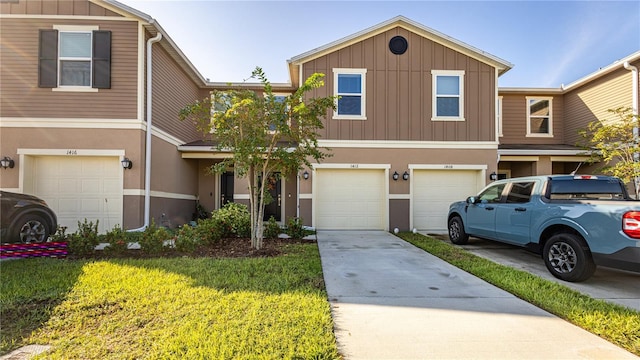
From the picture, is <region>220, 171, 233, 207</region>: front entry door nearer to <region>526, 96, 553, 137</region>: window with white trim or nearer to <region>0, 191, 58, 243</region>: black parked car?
<region>0, 191, 58, 243</region>: black parked car

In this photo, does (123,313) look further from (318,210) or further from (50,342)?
(318,210)

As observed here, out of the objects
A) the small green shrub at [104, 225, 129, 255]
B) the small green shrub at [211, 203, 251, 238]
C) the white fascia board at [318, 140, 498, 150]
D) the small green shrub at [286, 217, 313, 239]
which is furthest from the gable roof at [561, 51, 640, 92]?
the small green shrub at [104, 225, 129, 255]

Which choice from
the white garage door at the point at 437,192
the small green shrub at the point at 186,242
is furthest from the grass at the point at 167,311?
the white garage door at the point at 437,192

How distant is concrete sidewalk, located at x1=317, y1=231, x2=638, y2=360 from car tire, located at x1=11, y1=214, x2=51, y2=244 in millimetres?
6117

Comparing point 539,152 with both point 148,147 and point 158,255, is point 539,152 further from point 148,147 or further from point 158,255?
point 148,147

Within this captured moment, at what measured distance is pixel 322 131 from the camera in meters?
10.4

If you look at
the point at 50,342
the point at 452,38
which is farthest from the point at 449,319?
the point at 452,38

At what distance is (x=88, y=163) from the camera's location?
9.06 metres

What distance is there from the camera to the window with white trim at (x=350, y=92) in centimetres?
1053

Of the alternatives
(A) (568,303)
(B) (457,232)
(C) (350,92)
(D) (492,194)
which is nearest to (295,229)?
(B) (457,232)

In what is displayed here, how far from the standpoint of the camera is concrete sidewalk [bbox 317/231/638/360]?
112 inches

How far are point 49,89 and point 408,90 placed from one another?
34.8 ft

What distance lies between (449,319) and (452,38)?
9774mm

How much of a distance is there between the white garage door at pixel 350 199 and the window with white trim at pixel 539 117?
7585 mm
